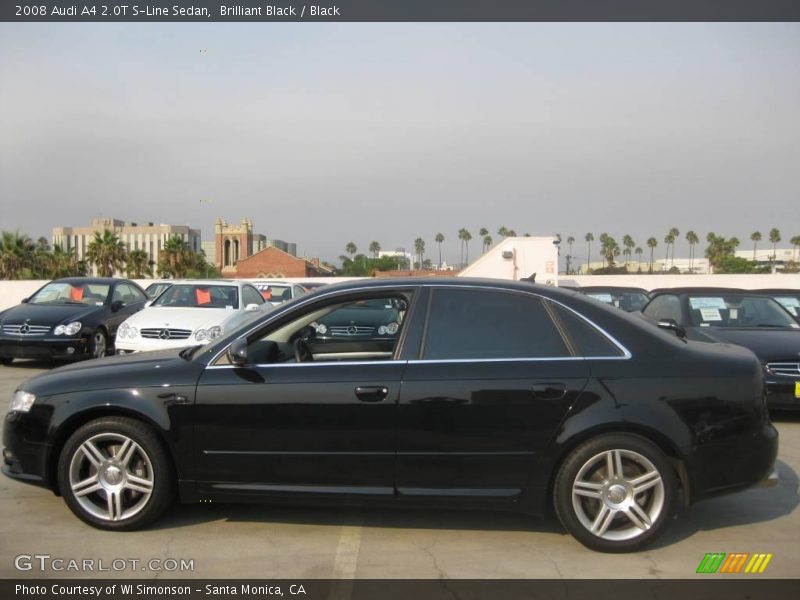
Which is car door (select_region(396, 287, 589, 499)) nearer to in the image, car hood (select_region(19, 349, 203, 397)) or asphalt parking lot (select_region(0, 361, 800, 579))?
asphalt parking lot (select_region(0, 361, 800, 579))

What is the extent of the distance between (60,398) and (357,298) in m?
2.01

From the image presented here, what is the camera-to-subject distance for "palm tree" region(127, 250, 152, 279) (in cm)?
5555

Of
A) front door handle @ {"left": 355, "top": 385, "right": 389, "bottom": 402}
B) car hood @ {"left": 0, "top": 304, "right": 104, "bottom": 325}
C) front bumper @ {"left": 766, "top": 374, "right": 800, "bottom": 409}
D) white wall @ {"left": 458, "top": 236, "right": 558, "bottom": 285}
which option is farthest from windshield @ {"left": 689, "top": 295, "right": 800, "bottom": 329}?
white wall @ {"left": 458, "top": 236, "right": 558, "bottom": 285}

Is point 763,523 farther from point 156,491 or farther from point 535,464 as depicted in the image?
point 156,491

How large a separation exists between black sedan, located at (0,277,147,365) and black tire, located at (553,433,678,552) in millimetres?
9361

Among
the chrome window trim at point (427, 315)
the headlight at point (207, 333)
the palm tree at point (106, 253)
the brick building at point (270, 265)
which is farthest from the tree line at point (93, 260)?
the chrome window trim at point (427, 315)

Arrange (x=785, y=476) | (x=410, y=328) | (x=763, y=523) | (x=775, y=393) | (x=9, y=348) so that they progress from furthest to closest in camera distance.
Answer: (x=9, y=348), (x=775, y=393), (x=785, y=476), (x=763, y=523), (x=410, y=328)

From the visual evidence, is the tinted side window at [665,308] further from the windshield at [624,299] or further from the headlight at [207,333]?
the headlight at [207,333]

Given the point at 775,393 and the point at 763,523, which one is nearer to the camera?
the point at 763,523

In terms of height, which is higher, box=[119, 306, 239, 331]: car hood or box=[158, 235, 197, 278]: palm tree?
box=[158, 235, 197, 278]: palm tree

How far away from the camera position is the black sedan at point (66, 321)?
1106cm

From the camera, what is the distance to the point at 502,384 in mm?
4102

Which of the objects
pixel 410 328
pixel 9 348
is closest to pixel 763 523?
pixel 410 328

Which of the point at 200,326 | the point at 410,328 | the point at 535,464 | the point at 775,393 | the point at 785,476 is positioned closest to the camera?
the point at 535,464
